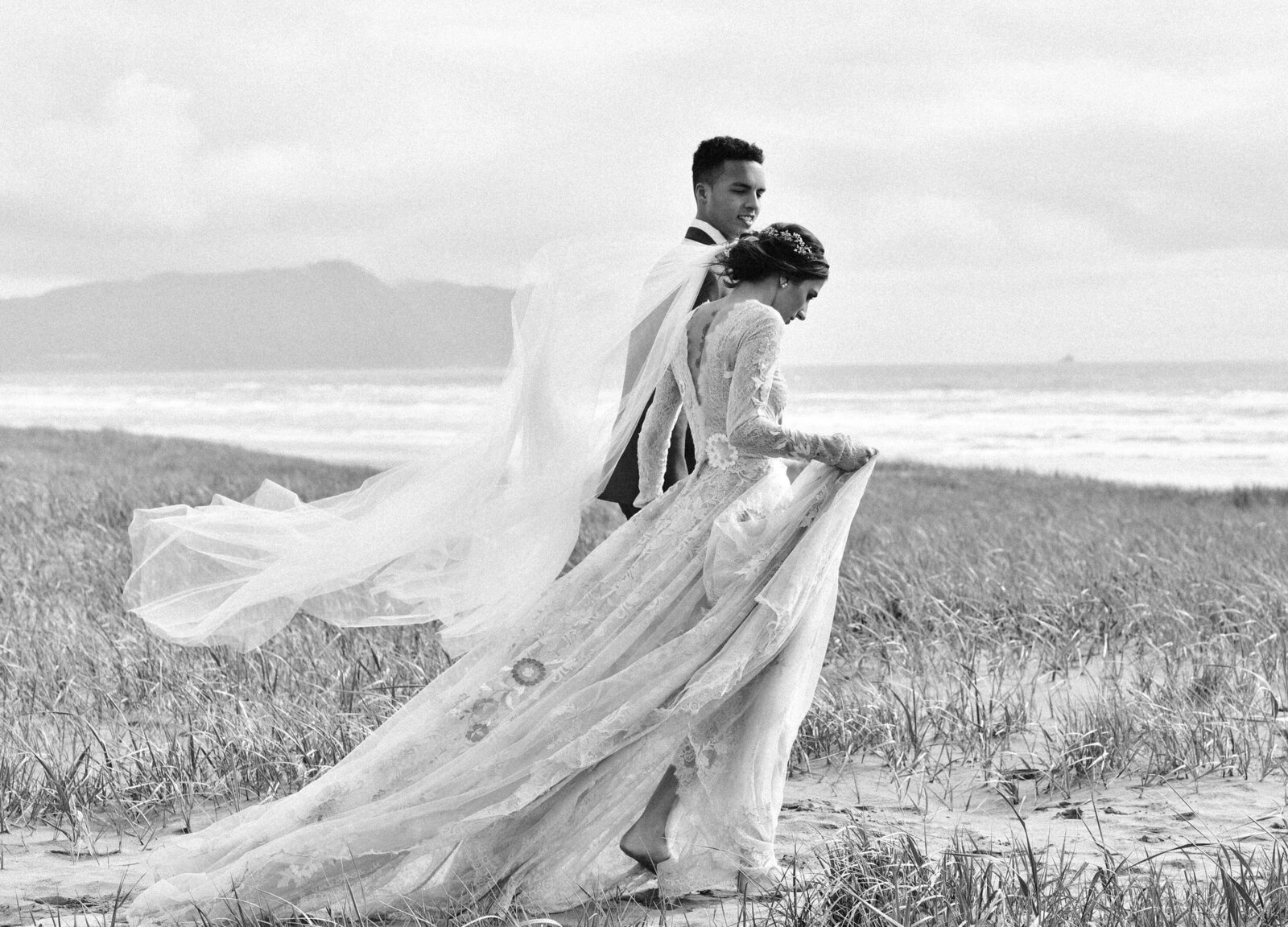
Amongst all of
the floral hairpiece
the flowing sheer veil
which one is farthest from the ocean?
the floral hairpiece

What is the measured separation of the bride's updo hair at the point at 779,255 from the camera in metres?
3.34

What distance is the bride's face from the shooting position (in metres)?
3.38

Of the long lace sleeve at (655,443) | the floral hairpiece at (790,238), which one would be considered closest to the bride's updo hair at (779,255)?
the floral hairpiece at (790,238)

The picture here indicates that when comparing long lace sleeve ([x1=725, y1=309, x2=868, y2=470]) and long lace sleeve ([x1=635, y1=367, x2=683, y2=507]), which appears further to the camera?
long lace sleeve ([x1=635, y1=367, x2=683, y2=507])

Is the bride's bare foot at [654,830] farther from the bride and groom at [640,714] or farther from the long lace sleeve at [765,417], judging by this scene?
the long lace sleeve at [765,417]

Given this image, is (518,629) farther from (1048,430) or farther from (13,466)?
(1048,430)

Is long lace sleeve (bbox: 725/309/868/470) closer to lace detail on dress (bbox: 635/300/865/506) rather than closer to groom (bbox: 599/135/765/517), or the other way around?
lace detail on dress (bbox: 635/300/865/506)

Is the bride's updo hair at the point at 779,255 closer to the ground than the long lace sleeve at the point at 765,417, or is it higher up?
higher up

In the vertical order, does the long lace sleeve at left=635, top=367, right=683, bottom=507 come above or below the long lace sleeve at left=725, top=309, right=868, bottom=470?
below

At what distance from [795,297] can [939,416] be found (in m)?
45.2

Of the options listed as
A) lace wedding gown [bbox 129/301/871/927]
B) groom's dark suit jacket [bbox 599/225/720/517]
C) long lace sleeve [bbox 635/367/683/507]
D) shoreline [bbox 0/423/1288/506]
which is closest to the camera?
lace wedding gown [bbox 129/301/871/927]

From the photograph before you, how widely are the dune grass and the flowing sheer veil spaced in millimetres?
742

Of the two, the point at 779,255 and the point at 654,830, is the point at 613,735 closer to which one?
the point at 654,830

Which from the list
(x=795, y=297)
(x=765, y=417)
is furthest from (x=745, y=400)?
(x=795, y=297)
